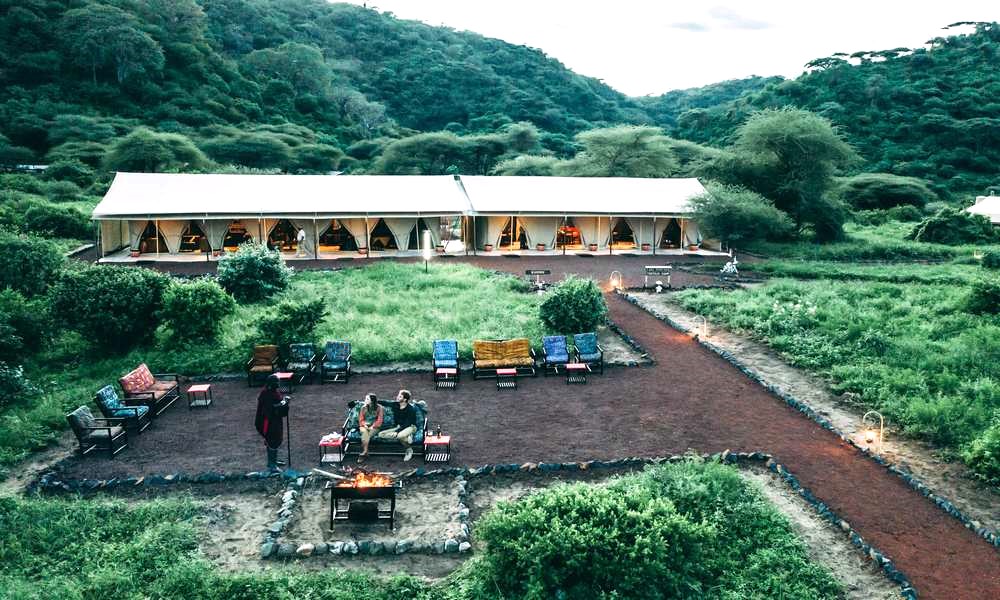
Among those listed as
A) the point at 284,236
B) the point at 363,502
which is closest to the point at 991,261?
the point at 363,502

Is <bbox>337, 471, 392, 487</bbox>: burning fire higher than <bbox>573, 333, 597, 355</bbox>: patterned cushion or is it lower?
lower

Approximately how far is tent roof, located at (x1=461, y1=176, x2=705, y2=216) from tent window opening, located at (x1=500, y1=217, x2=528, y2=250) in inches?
35.8

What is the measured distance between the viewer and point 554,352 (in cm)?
1253

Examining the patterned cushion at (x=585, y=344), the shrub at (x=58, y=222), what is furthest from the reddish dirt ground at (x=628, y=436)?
the shrub at (x=58, y=222)

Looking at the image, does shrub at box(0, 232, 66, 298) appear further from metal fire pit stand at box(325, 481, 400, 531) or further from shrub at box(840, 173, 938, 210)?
shrub at box(840, 173, 938, 210)

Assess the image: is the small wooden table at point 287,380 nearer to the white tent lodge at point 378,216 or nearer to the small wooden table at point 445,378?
the small wooden table at point 445,378

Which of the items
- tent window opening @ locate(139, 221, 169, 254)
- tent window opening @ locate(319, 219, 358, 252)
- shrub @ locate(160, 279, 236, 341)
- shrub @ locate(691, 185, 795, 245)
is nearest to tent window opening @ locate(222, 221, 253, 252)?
tent window opening @ locate(139, 221, 169, 254)

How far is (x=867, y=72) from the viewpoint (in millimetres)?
63250

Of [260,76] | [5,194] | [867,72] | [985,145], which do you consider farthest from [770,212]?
[260,76]

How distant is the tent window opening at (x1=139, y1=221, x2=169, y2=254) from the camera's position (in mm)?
25702

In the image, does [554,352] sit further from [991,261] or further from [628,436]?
[991,261]

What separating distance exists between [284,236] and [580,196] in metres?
13.0

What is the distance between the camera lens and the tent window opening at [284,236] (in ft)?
87.6

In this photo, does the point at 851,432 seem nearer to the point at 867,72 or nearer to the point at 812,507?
the point at 812,507
